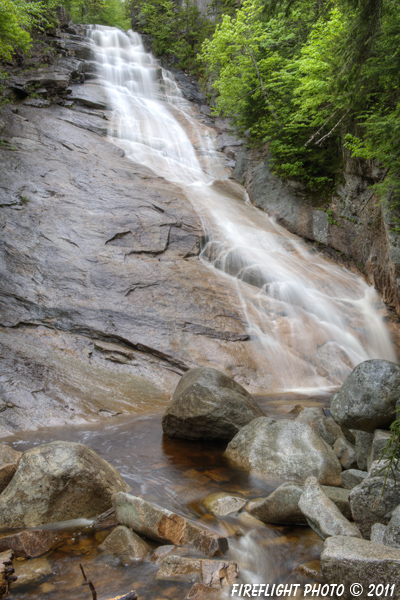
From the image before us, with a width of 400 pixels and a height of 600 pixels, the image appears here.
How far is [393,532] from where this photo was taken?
8.91 feet

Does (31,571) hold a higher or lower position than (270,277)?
lower

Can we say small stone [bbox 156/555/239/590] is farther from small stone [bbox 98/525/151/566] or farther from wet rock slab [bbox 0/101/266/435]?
wet rock slab [bbox 0/101/266/435]

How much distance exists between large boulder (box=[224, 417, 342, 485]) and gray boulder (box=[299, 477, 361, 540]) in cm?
105

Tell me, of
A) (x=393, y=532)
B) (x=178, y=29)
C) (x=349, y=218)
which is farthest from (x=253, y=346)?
(x=178, y=29)

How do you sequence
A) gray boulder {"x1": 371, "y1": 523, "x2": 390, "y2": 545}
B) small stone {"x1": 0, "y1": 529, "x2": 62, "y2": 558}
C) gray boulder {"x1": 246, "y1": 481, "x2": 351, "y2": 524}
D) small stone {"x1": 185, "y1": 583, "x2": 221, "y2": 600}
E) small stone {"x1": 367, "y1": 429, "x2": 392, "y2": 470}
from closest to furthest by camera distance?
small stone {"x1": 185, "y1": 583, "x2": 221, "y2": 600}
gray boulder {"x1": 371, "y1": 523, "x2": 390, "y2": 545}
small stone {"x1": 0, "y1": 529, "x2": 62, "y2": 558}
gray boulder {"x1": 246, "y1": 481, "x2": 351, "y2": 524}
small stone {"x1": 367, "y1": 429, "x2": 392, "y2": 470}

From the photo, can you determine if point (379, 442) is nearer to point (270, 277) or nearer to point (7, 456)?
point (7, 456)

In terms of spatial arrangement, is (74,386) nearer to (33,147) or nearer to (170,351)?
(170,351)

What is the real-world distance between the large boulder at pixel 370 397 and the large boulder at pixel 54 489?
240 cm

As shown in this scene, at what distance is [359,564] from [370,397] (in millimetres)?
1787

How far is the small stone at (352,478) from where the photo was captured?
403cm

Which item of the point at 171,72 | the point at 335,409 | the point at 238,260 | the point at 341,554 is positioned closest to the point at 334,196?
the point at 238,260

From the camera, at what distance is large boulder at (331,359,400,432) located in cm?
388

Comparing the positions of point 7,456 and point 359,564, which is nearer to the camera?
point 359,564

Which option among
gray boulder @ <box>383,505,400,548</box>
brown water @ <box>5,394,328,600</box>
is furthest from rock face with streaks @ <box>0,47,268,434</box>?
gray boulder @ <box>383,505,400,548</box>
